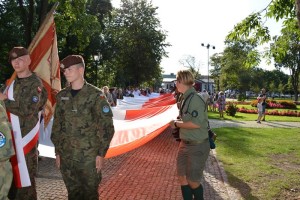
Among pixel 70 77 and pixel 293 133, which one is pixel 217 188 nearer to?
pixel 70 77

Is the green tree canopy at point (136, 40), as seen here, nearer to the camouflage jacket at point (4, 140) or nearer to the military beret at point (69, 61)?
the military beret at point (69, 61)

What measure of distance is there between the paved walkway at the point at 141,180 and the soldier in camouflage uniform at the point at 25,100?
6.19 feet

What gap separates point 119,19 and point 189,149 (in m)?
53.3

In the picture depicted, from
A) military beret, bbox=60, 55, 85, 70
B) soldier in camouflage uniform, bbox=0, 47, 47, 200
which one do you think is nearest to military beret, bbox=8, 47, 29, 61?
soldier in camouflage uniform, bbox=0, 47, 47, 200

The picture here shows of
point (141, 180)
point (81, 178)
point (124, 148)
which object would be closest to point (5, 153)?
point (81, 178)

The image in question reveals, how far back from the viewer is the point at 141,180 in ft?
24.5

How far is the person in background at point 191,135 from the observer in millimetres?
4629

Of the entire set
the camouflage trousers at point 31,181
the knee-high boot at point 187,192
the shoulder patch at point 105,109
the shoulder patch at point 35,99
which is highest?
the shoulder patch at point 35,99

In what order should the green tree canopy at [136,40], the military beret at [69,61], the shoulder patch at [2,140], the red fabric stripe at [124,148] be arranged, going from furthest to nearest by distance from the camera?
the green tree canopy at [136,40]
the red fabric stripe at [124,148]
the military beret at [69,61]
the shoulder patch at [2,140]

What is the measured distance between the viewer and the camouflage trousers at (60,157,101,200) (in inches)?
153

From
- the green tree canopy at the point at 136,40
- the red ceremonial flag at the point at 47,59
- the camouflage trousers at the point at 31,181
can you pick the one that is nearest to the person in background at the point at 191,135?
the camouflage trousers at the point at 31,181

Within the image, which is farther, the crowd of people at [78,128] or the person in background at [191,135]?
the person in background at [191,135]

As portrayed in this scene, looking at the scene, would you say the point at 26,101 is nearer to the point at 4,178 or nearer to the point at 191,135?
the point at 4,178

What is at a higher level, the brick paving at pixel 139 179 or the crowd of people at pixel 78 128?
the crowd of people at pixel 78 128
